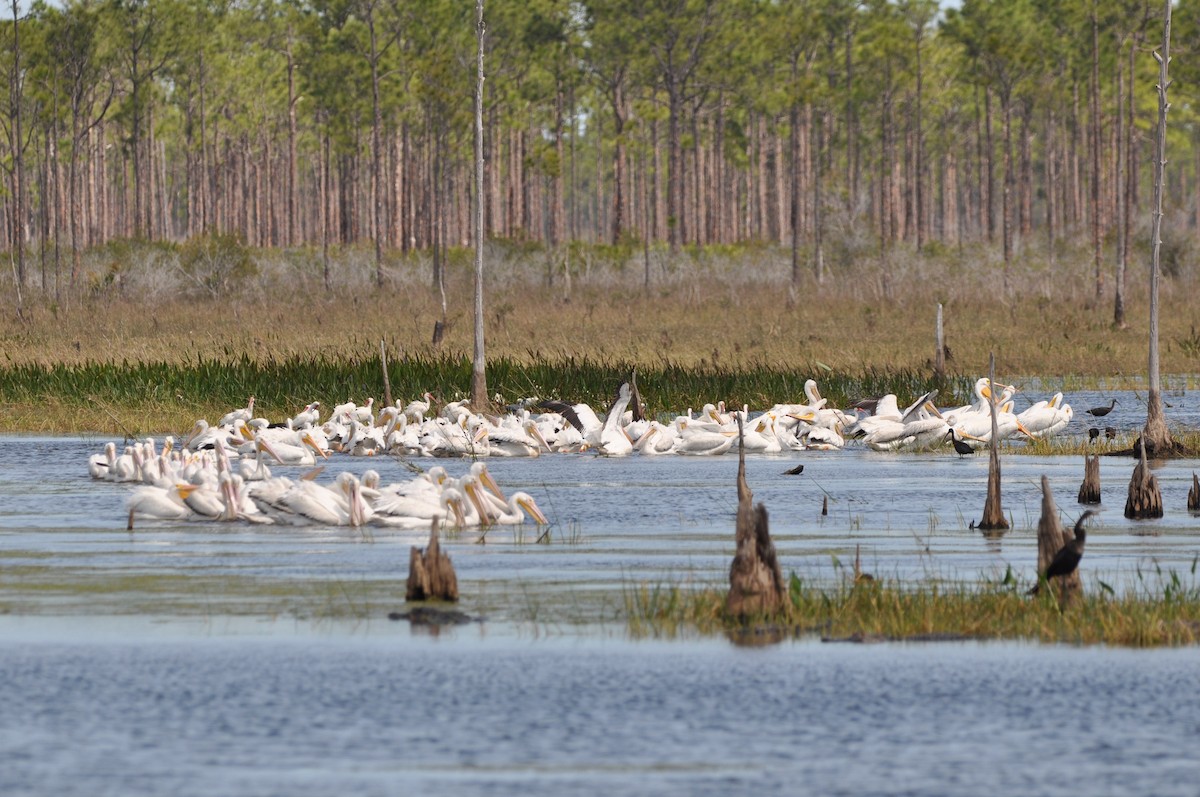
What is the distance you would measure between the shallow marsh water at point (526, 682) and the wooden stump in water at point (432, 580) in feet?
0.61

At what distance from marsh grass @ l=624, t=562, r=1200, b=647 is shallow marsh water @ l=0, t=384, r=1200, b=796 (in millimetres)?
253

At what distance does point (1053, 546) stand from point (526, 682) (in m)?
3.54

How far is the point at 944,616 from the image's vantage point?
35.1 ft

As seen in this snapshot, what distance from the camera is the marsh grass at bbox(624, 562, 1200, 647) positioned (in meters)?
10.4

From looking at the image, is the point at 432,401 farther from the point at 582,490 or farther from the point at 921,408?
the point at 582,490

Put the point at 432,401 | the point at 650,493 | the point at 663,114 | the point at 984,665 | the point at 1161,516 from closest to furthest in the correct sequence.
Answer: the point at 984,665, the point at 1161,516, the point at 650,493, the point at 432,401, the point at 663,114

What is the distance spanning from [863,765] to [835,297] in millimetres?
44922

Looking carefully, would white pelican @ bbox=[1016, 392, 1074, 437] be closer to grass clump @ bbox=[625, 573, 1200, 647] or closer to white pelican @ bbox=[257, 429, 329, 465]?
white pelican @ bbox=[257, 429, 329, 465]

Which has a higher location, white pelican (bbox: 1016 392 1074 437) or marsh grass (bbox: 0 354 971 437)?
marsh grass (bbox: 0 354 971 437)

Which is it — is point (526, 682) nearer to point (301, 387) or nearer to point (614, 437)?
point (614, 437)

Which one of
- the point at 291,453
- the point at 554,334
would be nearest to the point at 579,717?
the point at 291,453

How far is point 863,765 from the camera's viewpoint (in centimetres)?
770

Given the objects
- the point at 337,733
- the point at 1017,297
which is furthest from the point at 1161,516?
the point at 1017,297

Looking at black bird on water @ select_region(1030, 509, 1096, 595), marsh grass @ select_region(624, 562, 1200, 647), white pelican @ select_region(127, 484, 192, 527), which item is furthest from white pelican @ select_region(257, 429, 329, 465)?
black bird on water @ select_region(1030, 509, 1096, 595)
